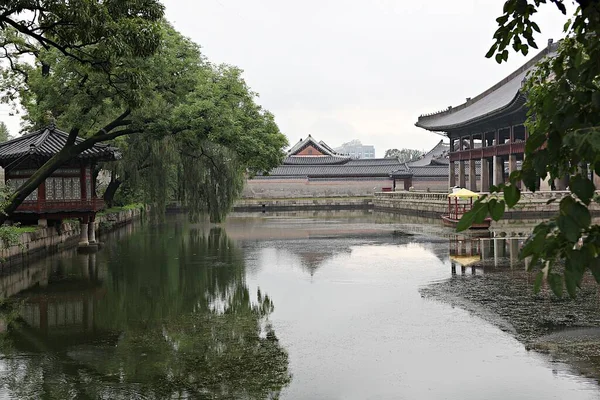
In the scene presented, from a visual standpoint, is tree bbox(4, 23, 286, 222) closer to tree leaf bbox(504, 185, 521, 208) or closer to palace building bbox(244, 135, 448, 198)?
tree leaf bbox(504, 185, 521, 208)

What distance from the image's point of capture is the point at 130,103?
44.8 feet

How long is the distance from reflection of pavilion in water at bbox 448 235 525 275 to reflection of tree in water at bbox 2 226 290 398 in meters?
6.82

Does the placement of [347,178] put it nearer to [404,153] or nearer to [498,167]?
[498,167]

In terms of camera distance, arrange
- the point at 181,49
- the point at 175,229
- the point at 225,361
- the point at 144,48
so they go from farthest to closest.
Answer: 1. the point at 175,229
2. the point at 181,49
3. the point at 144,48
4. the point at 225,361

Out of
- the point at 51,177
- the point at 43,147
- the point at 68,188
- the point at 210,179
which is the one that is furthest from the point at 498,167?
the point at 43,147

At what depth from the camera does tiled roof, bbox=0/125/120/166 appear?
21.5 m

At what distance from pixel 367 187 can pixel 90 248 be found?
4691cm

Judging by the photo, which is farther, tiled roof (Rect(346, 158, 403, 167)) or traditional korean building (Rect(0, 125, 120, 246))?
tiled roof (Rect(346, 158, 403, 167))

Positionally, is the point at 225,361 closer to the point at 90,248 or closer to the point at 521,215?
the point at 90,248

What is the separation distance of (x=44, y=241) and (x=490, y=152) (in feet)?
104

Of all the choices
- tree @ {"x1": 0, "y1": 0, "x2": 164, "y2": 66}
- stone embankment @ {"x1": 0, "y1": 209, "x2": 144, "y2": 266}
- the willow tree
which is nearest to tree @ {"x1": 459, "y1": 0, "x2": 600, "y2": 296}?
tree @ {"x1": 0, "y1": 0, "x2": 164, "y2": 66}

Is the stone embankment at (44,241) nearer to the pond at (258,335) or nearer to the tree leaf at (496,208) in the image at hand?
the pond at (258,335)

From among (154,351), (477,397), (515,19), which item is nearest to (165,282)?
(154,351)

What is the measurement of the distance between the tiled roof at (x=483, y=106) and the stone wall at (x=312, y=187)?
12.2 m
